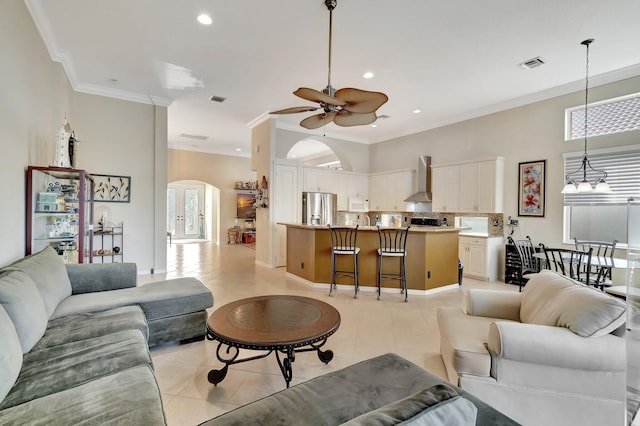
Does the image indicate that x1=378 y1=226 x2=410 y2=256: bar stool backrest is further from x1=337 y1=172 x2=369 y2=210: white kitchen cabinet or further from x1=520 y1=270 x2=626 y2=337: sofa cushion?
x1=337 y1=172 x2=369 y2=210: white kitchen cabinet

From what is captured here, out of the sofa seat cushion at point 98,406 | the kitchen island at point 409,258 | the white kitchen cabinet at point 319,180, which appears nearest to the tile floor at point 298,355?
the kitchen island at point 409,258

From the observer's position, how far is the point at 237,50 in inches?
148

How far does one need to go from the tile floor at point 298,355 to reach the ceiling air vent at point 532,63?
343 cm

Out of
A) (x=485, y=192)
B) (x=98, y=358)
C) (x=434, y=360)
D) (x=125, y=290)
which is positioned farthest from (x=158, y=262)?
(x=485, y=192)

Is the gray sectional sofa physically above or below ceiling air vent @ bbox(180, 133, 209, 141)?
below

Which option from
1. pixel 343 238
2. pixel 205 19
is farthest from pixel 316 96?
pixel 343 238

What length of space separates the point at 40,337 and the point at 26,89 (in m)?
2.50

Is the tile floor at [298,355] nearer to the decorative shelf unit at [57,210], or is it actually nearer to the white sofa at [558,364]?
the white sofa at [558,364]

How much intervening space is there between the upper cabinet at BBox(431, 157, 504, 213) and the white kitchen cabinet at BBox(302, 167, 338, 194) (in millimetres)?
2364

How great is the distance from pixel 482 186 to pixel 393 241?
232cm

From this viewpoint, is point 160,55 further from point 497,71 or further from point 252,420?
point 497,71

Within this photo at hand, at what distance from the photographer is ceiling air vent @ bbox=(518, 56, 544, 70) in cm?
390

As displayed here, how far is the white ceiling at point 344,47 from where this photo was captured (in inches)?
117

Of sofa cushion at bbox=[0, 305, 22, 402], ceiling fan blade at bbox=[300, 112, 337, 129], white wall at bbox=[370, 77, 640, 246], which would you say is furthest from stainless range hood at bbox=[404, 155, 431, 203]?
sofa cushion at bbox=[0, 305, 22, 402]
